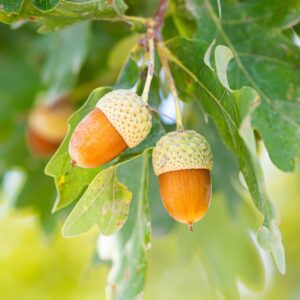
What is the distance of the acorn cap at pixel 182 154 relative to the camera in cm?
116

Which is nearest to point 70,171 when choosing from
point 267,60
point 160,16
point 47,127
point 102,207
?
point 102,207

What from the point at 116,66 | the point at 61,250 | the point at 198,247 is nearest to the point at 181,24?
the point at 116,66

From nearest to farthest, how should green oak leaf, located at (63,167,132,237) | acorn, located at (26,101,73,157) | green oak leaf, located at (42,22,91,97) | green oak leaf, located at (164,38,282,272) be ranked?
green oak leaf, located at (164,38,282,272) < green oak leaf, located at (63,167,132,237) < green oak leaf, located at (42,22,91,97) < acorn, located at (26,101,73,157)

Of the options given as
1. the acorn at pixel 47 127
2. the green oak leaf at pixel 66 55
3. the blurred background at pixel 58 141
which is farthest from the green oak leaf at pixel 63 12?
the acorn at pixel 47 127

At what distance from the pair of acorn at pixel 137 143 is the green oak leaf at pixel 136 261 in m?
0.18

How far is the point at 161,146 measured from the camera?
120 centimetres

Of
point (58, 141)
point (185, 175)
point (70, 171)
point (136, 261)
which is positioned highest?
point (185, 175)

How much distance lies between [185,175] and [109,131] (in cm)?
14

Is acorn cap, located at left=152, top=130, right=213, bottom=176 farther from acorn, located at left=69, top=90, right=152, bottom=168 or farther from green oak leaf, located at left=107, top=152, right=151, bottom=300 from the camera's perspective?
green oak leaf, located at left=107, top=152, right=151, bottom=300

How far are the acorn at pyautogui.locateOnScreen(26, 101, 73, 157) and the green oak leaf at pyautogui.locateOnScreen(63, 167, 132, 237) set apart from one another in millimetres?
954

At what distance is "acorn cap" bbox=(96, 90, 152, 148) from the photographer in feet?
3.75

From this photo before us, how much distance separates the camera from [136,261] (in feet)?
4.73

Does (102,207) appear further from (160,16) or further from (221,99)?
(160,16)

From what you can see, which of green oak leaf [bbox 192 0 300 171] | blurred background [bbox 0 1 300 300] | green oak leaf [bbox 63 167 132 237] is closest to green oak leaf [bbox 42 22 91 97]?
blurred background [bbox 0 1 300 300]
